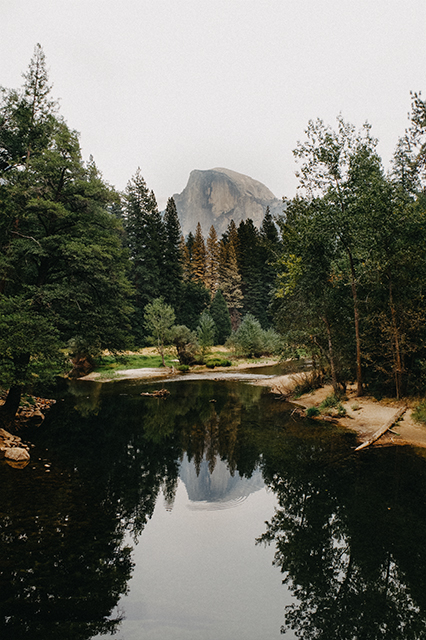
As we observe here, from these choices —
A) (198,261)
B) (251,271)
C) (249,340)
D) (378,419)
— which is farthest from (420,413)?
(198,261)

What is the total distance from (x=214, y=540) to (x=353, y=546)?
7.79ft

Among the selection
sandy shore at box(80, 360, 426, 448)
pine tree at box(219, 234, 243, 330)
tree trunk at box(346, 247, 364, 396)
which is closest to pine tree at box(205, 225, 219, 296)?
pine tree at box(219, 234, 243, 330)

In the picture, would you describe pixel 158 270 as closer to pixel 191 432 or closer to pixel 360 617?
pixel 191 432

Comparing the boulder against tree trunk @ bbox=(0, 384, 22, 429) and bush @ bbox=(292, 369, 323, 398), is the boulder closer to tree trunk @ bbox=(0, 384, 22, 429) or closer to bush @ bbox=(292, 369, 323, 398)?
tree trunk @ bbox=(0, 384, 22, 429)

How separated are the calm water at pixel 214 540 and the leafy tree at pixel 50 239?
12.2 ft

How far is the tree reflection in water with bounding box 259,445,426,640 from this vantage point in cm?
415

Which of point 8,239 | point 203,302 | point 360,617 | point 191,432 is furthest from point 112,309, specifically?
point 203,302

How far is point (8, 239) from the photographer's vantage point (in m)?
11.7

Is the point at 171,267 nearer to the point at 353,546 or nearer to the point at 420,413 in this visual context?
the point at 420,413

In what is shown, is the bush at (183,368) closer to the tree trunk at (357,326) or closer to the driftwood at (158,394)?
the driftwood at (158,394)

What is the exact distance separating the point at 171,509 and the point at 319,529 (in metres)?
3.10

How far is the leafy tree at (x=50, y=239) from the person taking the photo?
10.8 m

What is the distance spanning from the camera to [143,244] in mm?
45875

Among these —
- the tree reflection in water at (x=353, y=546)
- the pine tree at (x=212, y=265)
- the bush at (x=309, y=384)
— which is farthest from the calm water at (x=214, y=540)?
the pine tree at (x=212, y=265)
